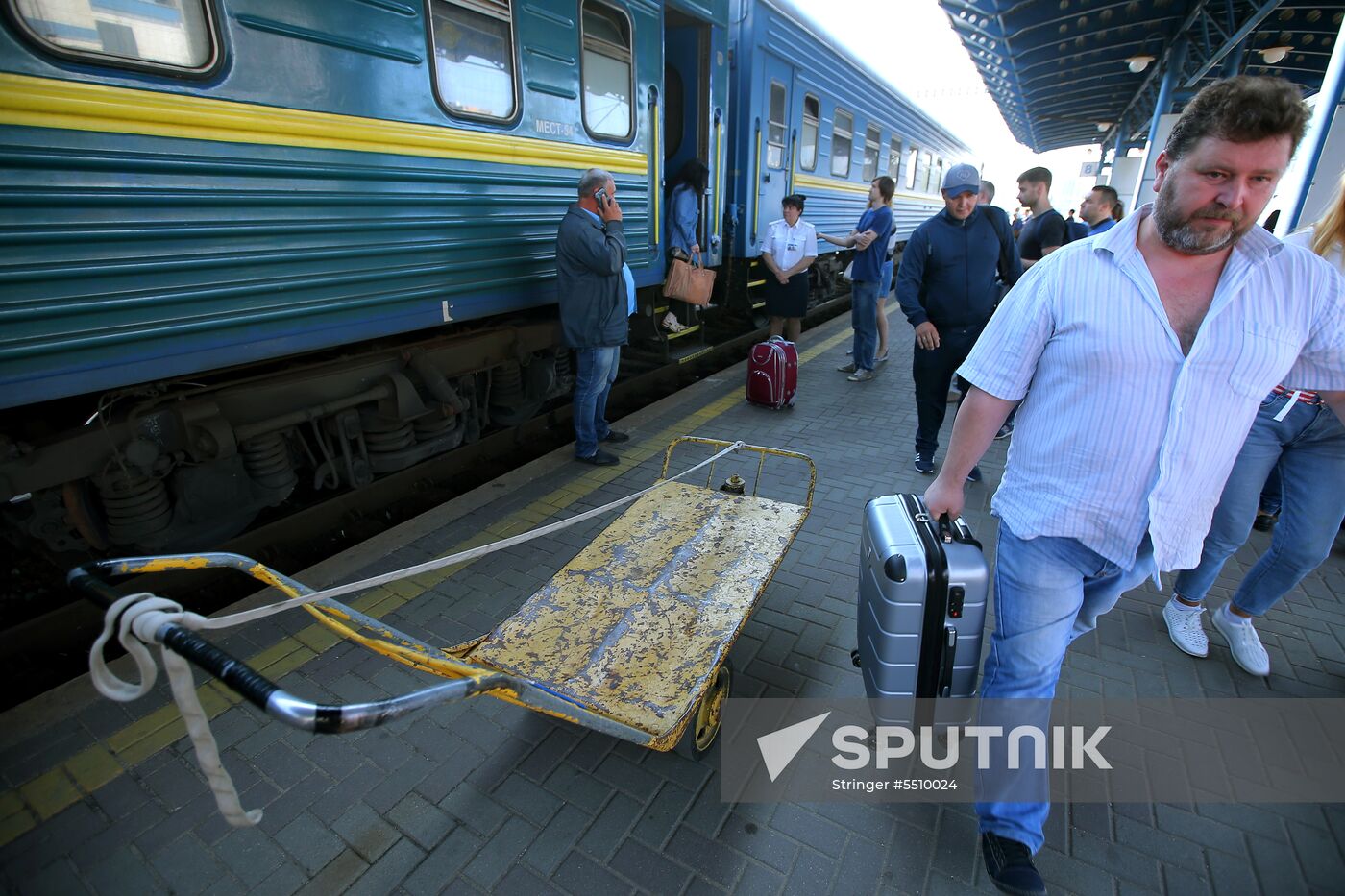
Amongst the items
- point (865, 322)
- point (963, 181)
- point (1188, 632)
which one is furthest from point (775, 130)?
point (1188, 632)

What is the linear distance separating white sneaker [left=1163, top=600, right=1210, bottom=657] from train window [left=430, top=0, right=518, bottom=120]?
4405 millimetres

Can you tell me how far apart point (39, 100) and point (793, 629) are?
3.44m

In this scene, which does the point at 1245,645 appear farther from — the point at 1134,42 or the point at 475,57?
the point at 1134,42

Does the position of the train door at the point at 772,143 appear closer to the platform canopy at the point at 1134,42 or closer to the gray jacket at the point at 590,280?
the gray jacket at the point at 590,280

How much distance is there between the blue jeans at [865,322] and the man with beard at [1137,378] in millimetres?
5233

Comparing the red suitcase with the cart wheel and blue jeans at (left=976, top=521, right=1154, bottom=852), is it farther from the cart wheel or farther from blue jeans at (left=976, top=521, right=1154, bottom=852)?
blue jeans at (left=976, top=521, right=1154, bottom=852)

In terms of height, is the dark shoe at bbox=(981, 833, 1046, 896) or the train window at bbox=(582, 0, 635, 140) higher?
the train window at bbox=(582, 0, 635, 140)

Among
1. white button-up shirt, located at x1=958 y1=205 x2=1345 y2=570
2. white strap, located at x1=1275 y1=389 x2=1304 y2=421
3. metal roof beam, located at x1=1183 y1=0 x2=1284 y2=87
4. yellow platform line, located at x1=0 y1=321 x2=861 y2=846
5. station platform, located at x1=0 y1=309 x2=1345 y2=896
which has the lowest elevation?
station platform, located at x1=0 y1=309 x2=1345 y2=896

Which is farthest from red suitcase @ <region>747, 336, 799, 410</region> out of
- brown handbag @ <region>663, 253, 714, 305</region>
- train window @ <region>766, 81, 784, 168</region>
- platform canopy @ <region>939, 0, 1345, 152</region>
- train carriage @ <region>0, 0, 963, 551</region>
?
platform canopy @ <region>939, 0, 1345, 152</region>

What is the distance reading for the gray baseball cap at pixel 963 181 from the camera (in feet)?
12.8

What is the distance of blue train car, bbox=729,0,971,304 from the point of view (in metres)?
7.38

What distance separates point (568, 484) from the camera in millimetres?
4586

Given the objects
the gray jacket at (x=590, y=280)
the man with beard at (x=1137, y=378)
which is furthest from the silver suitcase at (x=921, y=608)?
the gray jacket at (x=590, y=280)

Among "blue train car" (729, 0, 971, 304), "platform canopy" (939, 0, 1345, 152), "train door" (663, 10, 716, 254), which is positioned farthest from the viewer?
"platform canopy" (939, 0, 1345, 152)
